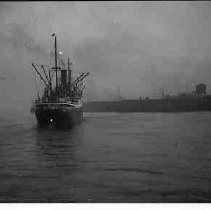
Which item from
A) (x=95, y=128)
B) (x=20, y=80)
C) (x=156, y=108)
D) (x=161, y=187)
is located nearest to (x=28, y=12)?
(x=20, y=80)

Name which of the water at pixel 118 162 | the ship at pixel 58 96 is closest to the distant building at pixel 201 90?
the water at pixel 118 162

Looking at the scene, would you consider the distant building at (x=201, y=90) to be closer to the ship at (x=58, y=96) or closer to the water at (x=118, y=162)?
the water at (x=118, y=162)

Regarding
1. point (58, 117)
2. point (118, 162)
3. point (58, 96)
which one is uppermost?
point (58, 96)

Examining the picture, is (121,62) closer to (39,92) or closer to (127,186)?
(39,92)

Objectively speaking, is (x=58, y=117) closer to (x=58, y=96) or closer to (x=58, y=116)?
(x=58, y=116)

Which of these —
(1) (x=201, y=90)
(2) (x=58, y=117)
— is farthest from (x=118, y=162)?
(1) (x=201, y=90)

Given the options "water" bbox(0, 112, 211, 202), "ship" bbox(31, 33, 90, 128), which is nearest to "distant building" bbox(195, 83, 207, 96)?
"water" bbox(0, 112, 211, 202)

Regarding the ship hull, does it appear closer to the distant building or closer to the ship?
the ship
